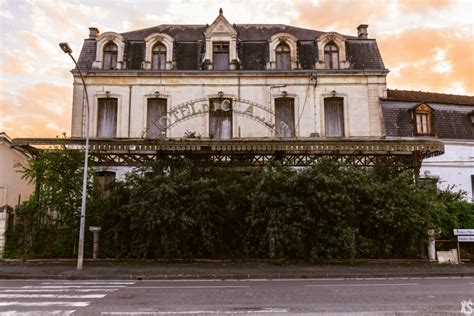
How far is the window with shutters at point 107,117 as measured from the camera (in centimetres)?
2477

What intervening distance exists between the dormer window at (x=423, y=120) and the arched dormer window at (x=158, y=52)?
14284 mm

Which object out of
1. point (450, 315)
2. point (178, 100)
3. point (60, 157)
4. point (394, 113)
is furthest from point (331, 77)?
point (450, 315)

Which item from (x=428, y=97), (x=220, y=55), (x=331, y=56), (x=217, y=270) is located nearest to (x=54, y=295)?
(x=217, y=270)

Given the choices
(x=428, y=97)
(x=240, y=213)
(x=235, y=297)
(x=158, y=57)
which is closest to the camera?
(x=235, y=297)

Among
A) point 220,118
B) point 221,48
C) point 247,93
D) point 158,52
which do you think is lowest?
point 220,118

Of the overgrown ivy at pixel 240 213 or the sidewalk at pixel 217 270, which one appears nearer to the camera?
the sidewalk at pixel 217 270

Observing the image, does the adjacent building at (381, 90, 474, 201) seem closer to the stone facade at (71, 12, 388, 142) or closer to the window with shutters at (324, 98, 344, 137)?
the stone facade at (71, 12, 388, 142)

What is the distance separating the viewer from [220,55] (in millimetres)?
25531

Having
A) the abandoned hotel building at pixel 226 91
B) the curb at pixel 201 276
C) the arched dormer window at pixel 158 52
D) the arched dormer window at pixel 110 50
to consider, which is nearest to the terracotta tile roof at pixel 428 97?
the abandoned hotel building at pixel 226 91

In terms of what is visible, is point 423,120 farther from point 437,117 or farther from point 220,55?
point 220,55

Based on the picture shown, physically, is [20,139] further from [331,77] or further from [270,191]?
[331,77]

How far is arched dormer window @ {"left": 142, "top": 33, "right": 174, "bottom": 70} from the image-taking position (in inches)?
992

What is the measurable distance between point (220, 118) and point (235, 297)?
16.2 meters

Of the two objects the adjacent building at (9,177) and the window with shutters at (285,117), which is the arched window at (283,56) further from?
the adjacent building at (9,177)
